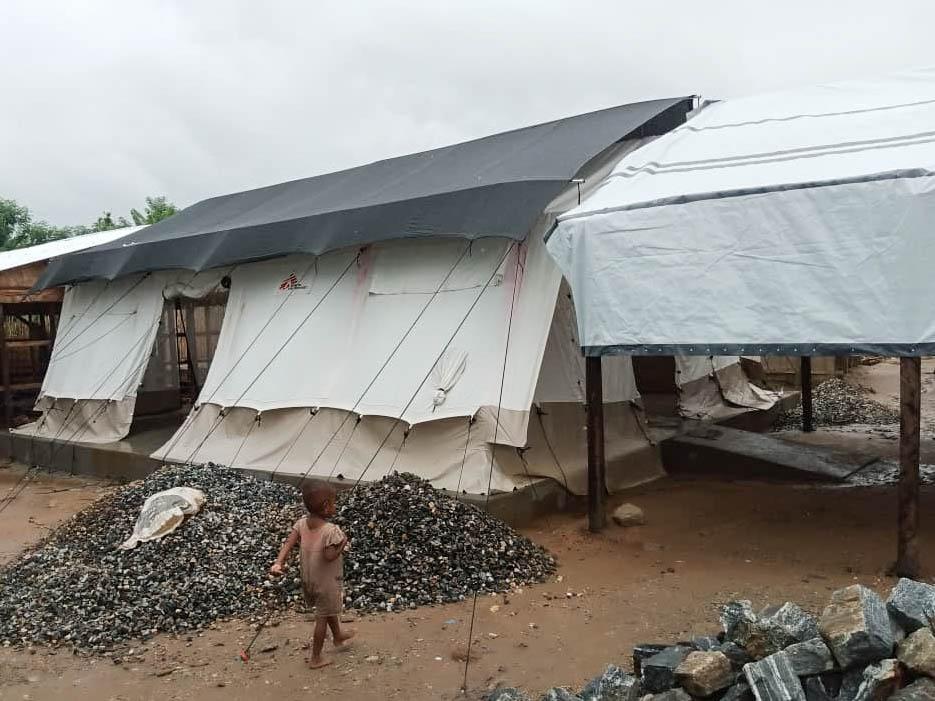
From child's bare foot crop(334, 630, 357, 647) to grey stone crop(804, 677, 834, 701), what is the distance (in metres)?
2.29

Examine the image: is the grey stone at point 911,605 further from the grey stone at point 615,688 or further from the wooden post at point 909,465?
the wooden post at point 909,465

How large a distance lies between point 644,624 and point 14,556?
5029 mm

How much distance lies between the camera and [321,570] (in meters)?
3.82

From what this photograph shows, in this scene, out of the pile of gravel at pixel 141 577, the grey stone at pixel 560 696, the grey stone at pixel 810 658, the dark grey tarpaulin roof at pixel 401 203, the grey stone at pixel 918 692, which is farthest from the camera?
the dark grey tarpaulin roof at pixel 401 203

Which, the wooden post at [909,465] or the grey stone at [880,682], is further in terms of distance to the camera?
the wooden post at [909,465]

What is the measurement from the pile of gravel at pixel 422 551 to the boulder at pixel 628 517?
0.82 metres

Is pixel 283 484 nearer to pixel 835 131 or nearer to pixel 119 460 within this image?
pixel 119 460

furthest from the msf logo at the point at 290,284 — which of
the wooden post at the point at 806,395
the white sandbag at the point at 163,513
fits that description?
the wooden post at the point at 806,395

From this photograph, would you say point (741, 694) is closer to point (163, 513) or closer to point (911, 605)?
point (911, 605)

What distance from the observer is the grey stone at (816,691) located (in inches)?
109

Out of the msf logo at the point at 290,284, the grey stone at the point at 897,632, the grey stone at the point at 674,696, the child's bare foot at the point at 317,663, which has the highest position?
the msf logo at the point at 290,284

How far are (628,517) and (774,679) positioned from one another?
10.3 ft

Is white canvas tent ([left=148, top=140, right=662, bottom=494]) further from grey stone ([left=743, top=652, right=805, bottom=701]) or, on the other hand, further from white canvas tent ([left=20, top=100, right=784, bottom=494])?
grey stone ([left=743, top=652, right=805, bottom=701])

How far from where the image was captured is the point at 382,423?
22.3 feet
